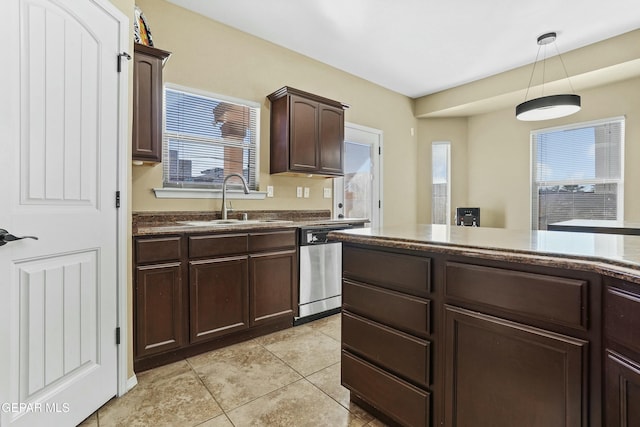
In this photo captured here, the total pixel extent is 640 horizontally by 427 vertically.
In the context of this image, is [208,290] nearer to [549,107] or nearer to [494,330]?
[494,330]

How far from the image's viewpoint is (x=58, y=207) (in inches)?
58.9

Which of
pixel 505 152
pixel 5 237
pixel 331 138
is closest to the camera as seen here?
pixel 5 237

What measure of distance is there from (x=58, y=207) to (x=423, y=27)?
10.9ft

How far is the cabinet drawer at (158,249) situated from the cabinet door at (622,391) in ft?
7.29

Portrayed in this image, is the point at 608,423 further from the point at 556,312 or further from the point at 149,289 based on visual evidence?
the point at 149,289

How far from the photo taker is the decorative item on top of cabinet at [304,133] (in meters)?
3.25

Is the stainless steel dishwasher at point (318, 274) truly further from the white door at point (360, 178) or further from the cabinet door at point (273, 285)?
the white door at point (360, 178)

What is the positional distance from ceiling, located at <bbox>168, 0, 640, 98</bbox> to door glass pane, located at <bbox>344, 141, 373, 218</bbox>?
1052 millimetres

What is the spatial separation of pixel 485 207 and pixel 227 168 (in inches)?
160

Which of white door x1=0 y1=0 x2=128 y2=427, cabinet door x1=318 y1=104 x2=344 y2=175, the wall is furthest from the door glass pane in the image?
white door x1=0 y1=0 x2=128 y2=427

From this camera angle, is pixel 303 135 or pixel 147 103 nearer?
pixel 147 103

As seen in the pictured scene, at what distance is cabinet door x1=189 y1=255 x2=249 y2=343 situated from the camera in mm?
2287

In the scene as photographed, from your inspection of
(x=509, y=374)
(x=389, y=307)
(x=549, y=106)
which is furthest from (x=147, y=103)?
(x=549, y=106)

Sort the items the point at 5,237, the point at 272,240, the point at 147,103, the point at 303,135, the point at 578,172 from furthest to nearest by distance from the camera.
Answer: the point at 578,172, the point at 303,135, the point at 272,240, the point at 147,103, the point at 5,237
